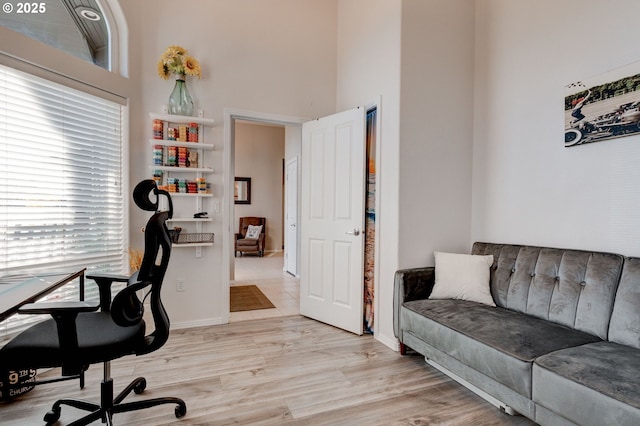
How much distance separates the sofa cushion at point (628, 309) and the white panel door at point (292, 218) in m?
4.51

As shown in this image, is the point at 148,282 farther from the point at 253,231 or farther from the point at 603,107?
the point at 253,231

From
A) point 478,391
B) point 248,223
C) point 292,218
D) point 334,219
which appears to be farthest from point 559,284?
point 248,223

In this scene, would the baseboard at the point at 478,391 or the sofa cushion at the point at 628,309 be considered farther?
the baseboard at the point at 478,391

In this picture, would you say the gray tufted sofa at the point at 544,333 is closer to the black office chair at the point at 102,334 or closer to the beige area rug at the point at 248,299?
the black office chair at the point at 102,334

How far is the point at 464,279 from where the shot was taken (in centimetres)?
250

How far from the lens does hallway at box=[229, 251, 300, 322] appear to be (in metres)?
3.65

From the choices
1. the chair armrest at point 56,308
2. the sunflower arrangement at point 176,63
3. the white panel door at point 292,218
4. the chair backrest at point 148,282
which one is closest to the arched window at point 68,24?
the sunflower arrangement at point 176,63

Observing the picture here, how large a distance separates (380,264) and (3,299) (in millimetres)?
2507

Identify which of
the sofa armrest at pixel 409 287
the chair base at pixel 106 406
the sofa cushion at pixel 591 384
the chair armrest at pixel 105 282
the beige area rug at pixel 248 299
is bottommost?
the beige area rug at pixel 248 299

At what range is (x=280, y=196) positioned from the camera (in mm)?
8766

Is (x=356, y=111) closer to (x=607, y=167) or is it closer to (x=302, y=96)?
(x=302, y=96)

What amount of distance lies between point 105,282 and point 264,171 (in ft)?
22.7

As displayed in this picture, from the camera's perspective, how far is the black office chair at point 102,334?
4.38ft

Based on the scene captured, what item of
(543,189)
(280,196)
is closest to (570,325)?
(543,189)
